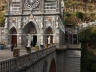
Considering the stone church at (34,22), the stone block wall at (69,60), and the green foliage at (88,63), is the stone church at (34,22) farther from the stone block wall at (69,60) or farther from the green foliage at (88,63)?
the green foliage at (88,63)

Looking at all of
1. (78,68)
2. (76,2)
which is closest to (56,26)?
(78,68)

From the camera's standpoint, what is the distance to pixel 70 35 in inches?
2334

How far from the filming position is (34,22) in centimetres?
4691

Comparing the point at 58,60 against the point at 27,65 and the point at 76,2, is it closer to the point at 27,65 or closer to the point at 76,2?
the point at 27,65

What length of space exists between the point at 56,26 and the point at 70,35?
568 inches

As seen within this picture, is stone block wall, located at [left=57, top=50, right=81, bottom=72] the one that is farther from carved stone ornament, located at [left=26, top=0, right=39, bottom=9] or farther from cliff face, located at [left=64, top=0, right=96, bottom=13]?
cliff face, located at [left=64, top=0, right=96, bottom=13]

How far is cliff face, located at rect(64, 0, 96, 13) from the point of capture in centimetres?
9756

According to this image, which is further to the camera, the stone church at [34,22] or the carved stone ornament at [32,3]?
the carved stone ornament at [32,3]

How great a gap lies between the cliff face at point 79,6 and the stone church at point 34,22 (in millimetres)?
49590

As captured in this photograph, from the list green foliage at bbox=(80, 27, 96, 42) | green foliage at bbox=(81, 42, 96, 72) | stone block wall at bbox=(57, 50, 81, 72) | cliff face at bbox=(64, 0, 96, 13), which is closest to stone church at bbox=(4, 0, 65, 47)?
stone block wall at bbox=(57, 50, 81, 72)

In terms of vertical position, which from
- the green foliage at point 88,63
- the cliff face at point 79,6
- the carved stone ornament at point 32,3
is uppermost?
the cliff face at point 79,6

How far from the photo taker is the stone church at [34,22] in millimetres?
46219

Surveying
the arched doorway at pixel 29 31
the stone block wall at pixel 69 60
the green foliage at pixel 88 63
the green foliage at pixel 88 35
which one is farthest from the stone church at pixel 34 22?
the green foliage at pixel 88 35

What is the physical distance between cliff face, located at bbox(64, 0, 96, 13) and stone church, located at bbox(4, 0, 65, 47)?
163 feet
